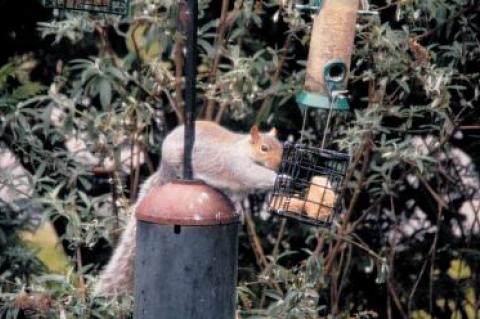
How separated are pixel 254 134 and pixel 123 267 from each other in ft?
1.89

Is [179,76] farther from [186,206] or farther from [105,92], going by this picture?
Answer: [186,206]

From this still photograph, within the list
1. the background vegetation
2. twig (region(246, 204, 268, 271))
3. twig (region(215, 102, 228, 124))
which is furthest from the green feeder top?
twig (region(246, 204, 268, 271))

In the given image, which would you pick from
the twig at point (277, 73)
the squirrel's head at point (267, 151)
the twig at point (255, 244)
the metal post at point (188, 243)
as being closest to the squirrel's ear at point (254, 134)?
the squirrel's head at point (267, 151)

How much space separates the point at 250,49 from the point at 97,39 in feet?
1.83

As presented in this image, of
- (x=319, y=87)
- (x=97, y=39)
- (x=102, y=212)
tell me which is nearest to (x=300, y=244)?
(x=102, y=212)

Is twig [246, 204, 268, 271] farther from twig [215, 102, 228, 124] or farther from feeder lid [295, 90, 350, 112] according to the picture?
feeder lid [295, 90, 350, 112]

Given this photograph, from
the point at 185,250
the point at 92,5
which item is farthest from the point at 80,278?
the point at 185,250

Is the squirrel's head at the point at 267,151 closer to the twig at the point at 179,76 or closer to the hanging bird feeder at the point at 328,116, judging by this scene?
the hanging bird feeder at the point at 328,116

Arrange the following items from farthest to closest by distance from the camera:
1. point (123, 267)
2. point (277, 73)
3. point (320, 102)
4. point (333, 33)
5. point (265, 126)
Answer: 1. point (265, 126)
2. point (277, 73)
3. point (123, 267)
4. point (333, 33)
5. point (320, 102)

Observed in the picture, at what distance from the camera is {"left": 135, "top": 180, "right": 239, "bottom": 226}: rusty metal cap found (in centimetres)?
227

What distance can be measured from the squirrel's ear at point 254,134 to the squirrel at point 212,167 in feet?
0.10

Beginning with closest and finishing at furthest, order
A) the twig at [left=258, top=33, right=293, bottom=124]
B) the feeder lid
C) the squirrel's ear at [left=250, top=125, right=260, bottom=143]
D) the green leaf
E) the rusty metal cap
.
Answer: the rusty metal cap
the feeder lid
the squirrel's ear at [left=250, top=125, right=260, bottom=143]
the green leaf
the twig at [left=258, top=33, right=293, bottom=124]

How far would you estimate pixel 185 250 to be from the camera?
7.52 ft

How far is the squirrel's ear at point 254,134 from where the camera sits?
314 centimetres
